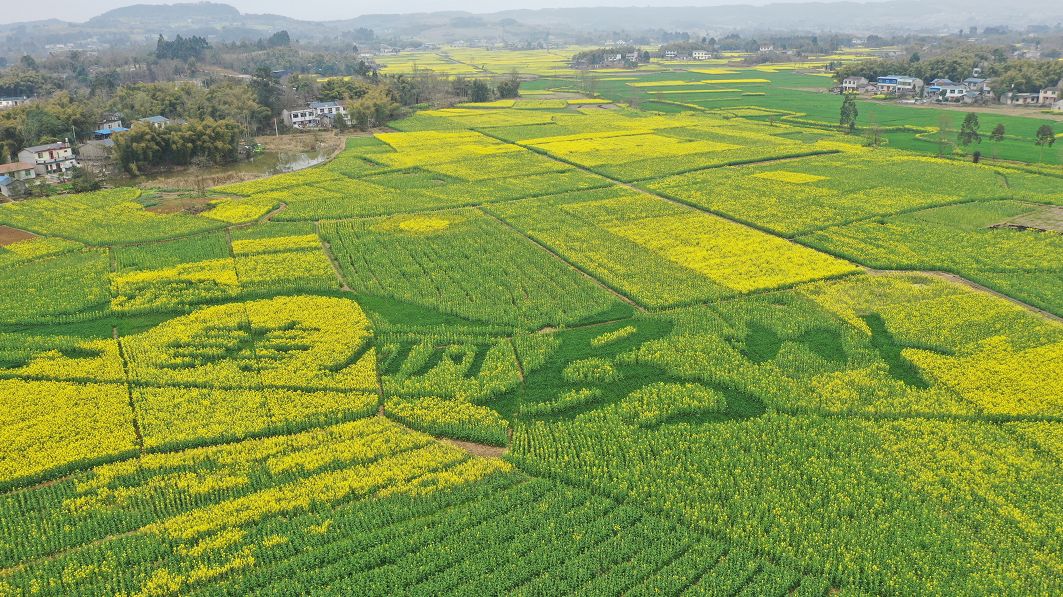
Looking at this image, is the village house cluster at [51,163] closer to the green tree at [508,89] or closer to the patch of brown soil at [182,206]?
the patch of brown soil at [182,206]

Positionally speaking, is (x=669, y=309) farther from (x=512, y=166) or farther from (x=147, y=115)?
(x=147, y=115)

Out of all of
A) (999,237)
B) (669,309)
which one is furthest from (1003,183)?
(669,309)

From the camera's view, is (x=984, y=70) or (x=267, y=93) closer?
(x=267, y=93)

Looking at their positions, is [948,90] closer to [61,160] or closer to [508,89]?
[508,89]

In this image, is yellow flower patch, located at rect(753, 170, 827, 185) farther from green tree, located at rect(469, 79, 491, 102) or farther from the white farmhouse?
the white farmhouse

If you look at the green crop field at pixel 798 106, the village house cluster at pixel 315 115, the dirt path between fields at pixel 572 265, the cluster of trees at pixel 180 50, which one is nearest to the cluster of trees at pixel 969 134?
the green crop field at pixel 798 106

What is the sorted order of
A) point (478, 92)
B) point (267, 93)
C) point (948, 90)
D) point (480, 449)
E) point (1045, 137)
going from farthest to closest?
point (478, 92), point (948, 90), point (267, 93), point (1045, 137), point (480, 449)

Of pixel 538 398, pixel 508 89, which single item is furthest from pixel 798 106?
pixel 538 398
